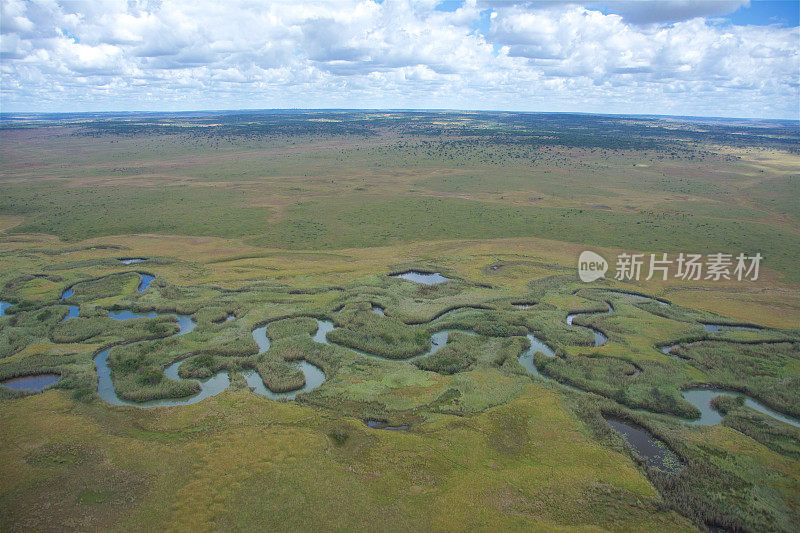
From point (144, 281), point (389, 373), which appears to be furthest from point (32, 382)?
point (389, 373)

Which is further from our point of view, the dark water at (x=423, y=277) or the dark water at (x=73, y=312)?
the dark water at (x=423, y=277)

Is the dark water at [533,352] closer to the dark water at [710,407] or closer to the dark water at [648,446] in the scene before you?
the dark water at [648,446]

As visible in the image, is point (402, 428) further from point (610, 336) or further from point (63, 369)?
point (63, 369)

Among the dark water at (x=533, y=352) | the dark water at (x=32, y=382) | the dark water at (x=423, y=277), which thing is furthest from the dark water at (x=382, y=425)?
the dark water at (x=423, y=277)

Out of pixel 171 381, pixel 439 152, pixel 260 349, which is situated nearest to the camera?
pixel 171 381

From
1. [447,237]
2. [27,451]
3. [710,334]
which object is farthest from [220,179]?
[710,334]

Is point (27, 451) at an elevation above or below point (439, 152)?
below

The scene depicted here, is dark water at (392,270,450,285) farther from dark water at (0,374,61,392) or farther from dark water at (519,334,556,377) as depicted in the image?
dark water at (0,374,61,392)
